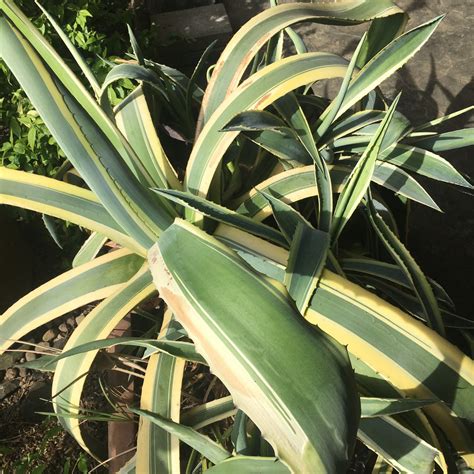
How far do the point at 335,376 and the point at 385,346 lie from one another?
0.26 m

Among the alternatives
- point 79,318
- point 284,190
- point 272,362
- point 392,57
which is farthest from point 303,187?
point 79,318

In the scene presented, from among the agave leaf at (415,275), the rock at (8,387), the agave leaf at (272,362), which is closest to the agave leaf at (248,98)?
the agave leaf at (415,275)

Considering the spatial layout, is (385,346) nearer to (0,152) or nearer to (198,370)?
(198,370)

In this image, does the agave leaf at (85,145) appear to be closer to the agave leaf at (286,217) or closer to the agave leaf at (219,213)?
the agave leaf at (219,213)

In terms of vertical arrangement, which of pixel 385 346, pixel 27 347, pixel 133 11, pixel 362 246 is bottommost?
pixel 27 347

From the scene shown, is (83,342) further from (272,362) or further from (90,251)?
(272,362)

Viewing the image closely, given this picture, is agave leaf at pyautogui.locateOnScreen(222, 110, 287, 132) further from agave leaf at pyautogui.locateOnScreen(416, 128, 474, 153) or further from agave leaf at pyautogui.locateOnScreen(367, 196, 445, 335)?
agave leaf at pyautogui.locateOnScreen(416, 128, 474, 153)

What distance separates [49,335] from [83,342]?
2.08 feet

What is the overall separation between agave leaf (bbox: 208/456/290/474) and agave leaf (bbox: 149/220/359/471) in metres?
0.24

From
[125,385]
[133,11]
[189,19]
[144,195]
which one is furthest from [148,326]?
[189,19]

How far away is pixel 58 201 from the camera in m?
0.82

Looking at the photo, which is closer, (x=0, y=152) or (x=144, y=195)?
(x=144, y=195)

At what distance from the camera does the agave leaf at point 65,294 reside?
82 cm

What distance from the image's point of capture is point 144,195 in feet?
2.59
